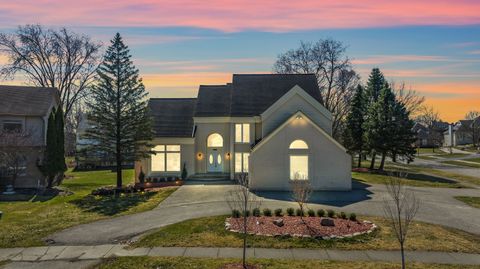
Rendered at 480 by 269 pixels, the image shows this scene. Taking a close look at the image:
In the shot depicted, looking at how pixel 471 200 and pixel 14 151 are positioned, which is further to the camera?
pixel 14 151

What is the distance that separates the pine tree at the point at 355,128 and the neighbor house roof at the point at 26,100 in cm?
3080

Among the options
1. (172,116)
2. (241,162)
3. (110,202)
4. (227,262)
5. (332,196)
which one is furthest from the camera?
(172,116)

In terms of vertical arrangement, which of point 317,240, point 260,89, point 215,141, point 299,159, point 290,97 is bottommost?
point 317,240

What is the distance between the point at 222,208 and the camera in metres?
20.6

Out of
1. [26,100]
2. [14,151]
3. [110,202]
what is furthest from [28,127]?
[110,202]

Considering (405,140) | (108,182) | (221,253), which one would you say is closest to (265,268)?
(221,253)

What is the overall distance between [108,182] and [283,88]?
58.2 ft

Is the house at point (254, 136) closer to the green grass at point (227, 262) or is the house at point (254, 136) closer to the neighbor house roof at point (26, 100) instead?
the neighbor house roof at point (26, 100)

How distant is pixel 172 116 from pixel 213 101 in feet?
12.9

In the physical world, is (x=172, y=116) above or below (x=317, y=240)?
above

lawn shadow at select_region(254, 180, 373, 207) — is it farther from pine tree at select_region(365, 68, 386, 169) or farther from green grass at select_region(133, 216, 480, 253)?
pine tree at select_region(365, 68, 386, 169)

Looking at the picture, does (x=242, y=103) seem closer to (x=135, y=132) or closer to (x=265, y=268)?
(x=135, y=132)

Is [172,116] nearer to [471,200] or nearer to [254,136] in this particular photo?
[254,136]

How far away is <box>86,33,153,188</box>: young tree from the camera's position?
29234mm
